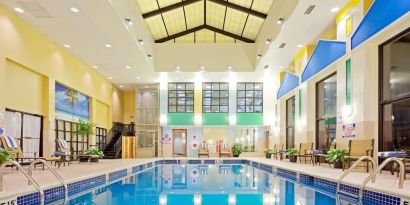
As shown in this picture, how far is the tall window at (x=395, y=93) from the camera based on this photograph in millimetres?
7535

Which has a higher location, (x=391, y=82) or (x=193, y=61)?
(x=193, y=61)

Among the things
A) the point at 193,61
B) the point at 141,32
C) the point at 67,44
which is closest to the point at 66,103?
the point at 67,44

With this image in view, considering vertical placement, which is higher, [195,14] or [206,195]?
[195,14]

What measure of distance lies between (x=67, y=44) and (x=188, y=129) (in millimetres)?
10290

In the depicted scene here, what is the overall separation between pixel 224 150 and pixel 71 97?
957 centimetres

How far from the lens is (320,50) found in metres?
11.3

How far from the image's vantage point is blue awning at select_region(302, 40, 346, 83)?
9926mm

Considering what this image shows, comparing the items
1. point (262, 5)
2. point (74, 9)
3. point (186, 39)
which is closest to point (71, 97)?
point (74, 9)

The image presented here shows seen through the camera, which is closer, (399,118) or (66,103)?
(399,118)

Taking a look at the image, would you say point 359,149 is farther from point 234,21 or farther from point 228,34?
point 228,34

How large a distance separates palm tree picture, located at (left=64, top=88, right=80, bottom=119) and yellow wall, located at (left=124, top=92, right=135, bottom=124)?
8.73 m

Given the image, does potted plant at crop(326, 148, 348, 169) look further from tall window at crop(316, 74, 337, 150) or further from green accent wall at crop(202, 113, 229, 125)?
green accent wall at crop(202, 113, 229, 125)

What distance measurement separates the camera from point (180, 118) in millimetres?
20766

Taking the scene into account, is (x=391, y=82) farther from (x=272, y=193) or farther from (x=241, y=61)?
(x=241, y=61)
